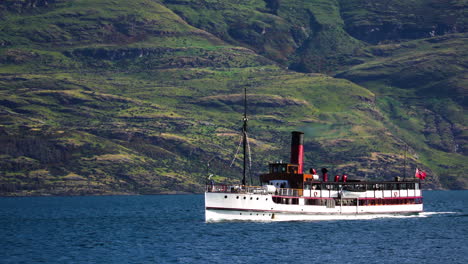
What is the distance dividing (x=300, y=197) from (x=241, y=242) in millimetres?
25375

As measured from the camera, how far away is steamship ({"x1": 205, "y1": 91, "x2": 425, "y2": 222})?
414 ft

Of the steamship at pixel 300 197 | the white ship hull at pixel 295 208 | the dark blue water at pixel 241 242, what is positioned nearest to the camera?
the dark blue water at pixel 241 242

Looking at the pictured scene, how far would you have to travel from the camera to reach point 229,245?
108m

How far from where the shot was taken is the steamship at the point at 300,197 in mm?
126062

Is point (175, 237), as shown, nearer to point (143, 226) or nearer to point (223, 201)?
point (223, 201)

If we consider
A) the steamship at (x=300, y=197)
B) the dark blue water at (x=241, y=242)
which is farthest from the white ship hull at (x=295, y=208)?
the dark blue water at (x=241, y=242)

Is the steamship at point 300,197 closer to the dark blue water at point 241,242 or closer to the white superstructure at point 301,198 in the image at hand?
the white superstructure at point 301,198

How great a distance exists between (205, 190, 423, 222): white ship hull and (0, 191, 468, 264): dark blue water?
1422 mm

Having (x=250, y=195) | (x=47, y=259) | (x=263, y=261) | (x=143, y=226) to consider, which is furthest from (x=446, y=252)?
(x=143, y=226)

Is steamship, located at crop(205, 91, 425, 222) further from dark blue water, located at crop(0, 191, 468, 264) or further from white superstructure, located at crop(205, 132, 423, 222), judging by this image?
Answer: dark blue water, located at crop(0, 191, 468, 264)

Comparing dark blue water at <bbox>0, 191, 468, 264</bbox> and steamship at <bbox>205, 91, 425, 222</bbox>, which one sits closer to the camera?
dark blue water at <bbox>0, 191, 468, 264</bbox>

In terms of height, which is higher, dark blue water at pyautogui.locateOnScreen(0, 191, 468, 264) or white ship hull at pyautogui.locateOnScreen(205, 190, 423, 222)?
white ship hull at pyautogui.locateOnScreen(205, 190, 423, 222)

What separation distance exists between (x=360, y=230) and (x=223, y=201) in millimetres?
21694

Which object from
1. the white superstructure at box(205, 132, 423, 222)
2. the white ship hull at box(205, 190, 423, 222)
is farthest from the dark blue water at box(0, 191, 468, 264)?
the white superstructure at box(205, 132, 423, 222)
